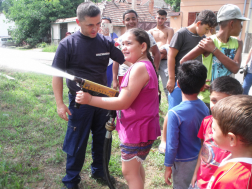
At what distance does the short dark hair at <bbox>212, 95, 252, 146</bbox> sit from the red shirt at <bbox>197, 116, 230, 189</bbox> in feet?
1.71

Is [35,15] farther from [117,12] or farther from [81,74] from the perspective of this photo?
[81,74]

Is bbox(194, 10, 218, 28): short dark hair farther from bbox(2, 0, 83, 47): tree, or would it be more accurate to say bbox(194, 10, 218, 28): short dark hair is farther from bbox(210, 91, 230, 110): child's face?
bbox(2, 0, 83, 47): tree

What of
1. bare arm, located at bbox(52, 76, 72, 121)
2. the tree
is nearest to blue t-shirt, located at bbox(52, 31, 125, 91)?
bare arm, located at bbox(52, 76, 72, 121)

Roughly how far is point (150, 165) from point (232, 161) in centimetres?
220

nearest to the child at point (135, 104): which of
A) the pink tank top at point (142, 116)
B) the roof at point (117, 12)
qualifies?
the pink tank top at point (142, 116)

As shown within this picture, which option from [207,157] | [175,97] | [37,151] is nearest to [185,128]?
[207,157]

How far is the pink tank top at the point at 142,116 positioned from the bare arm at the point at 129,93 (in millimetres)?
54

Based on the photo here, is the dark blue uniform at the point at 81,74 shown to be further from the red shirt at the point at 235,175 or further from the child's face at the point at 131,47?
the red shirt at the point at 235,175

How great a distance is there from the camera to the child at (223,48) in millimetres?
2582

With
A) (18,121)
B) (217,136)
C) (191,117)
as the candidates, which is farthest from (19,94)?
(217,136)

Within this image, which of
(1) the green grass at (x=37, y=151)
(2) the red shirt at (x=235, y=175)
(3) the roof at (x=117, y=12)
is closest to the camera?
(2) the red shirt at (x=235, y=175)

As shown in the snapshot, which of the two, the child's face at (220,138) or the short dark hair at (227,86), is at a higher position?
the short dark hair at (227,86)

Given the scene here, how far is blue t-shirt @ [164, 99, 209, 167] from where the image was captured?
6.42 ft

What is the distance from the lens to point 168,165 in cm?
197
